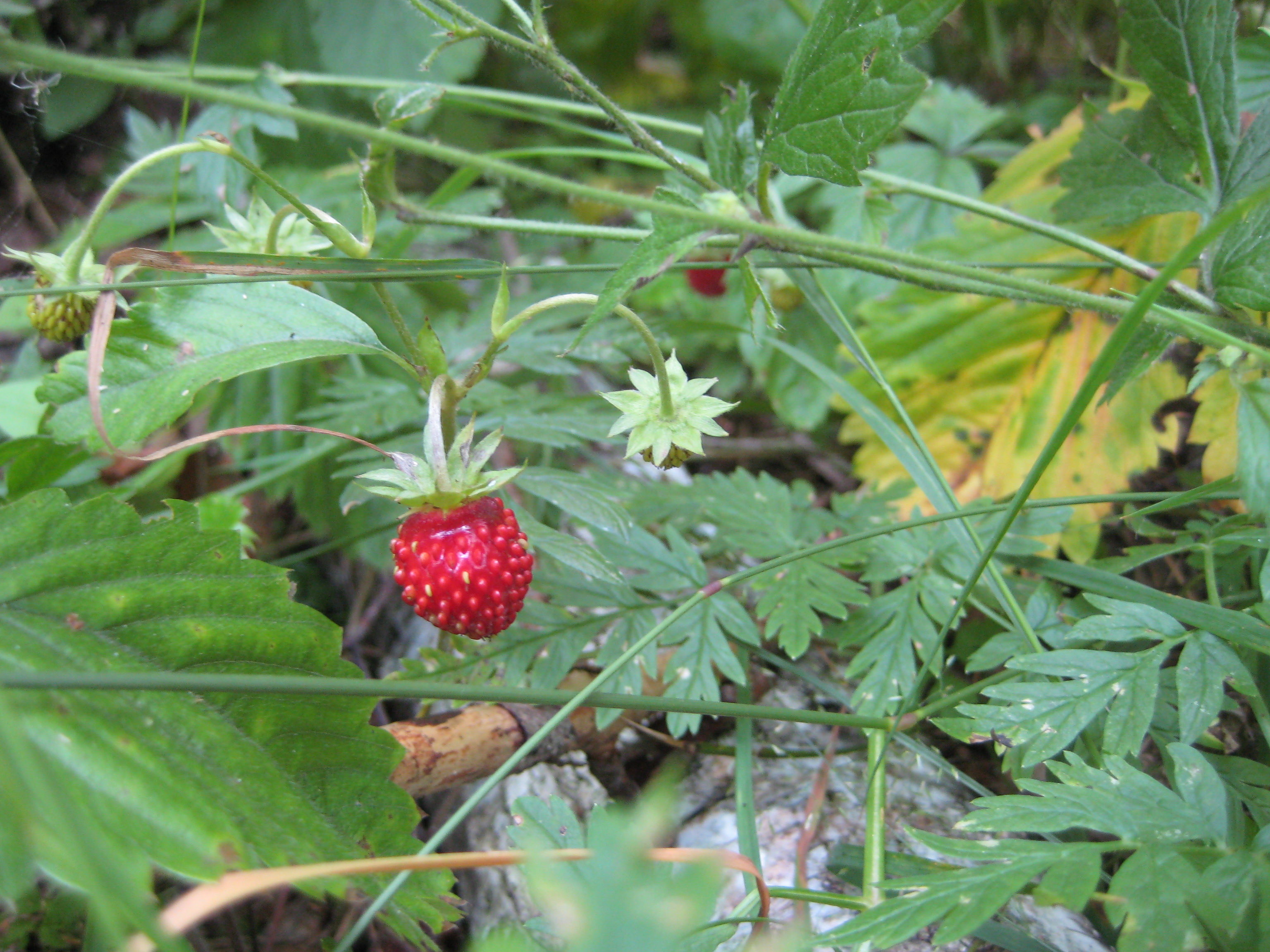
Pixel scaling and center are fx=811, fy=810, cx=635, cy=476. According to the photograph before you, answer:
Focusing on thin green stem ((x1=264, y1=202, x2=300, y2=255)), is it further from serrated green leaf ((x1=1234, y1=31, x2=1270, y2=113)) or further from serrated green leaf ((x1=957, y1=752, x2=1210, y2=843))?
serrated green leaf ((x1=1234, y1=31, x2=1270, y2=113))

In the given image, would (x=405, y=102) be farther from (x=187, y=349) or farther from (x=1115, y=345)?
(x=1115, y=345)

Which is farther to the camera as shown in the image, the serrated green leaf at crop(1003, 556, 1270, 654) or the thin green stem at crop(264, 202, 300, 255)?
the thin green stem at crop(264, 202, 300, 255)

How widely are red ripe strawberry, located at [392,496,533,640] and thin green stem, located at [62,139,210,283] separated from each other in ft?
1.67

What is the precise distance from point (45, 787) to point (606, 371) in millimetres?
1734

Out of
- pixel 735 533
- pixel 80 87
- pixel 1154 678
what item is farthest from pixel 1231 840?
pixel 80 87

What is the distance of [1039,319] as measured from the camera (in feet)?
5.46

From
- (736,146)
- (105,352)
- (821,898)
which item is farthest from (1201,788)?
(105,352)

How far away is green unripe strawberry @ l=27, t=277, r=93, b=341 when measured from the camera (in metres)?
1.07

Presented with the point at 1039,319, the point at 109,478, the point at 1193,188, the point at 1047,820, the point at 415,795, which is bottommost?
the point at 415,795

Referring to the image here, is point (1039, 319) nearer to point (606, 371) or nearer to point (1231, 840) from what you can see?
point (606, 371)

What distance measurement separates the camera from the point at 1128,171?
1246mm

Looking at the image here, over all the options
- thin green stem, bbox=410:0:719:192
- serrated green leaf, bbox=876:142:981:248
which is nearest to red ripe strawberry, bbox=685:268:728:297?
serrated green leaf, bbox=876:142:981:248

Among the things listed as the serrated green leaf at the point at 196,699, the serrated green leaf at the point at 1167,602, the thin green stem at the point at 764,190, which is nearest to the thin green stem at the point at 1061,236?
the thin green stem at the point at 764,190

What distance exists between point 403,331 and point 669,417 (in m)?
0.34
